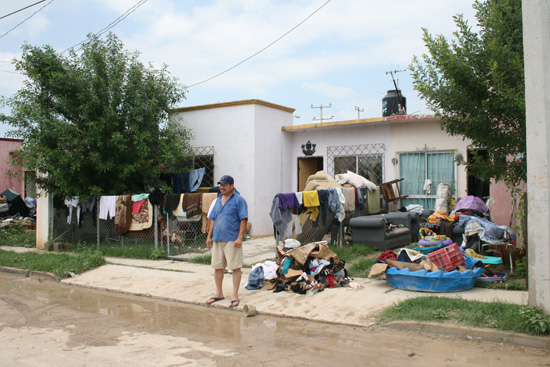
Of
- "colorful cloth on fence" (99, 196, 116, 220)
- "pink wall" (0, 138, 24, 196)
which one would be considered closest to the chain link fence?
"colorful cloth on fence" (99, 196, 116, 220)

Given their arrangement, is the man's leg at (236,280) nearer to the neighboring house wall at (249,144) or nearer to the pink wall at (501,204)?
the pink wall at (501,204)

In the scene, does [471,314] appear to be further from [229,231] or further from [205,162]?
[205,162]

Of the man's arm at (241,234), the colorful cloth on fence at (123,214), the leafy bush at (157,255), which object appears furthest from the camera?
the colorful cloth on fence at (123,214)

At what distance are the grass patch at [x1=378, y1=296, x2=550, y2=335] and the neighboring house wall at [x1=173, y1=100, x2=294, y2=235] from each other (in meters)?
8.46

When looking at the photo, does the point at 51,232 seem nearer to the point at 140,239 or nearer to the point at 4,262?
the point at 4,262

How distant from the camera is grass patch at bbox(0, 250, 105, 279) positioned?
34.7 ft

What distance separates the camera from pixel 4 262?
469 inches

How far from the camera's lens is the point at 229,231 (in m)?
7.16

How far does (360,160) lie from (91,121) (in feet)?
26.4

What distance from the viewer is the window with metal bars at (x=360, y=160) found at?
1430 cm

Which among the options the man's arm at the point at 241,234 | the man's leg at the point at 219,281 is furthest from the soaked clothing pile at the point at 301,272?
the man's arm at the point at 241,234

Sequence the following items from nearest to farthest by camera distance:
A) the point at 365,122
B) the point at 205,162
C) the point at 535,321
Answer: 1. the point at 535,321
2. the point at 365,122
3. the point at 205,162

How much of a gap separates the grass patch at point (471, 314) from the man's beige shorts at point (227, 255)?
7.57 ft

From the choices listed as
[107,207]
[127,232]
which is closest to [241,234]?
[127,232]
